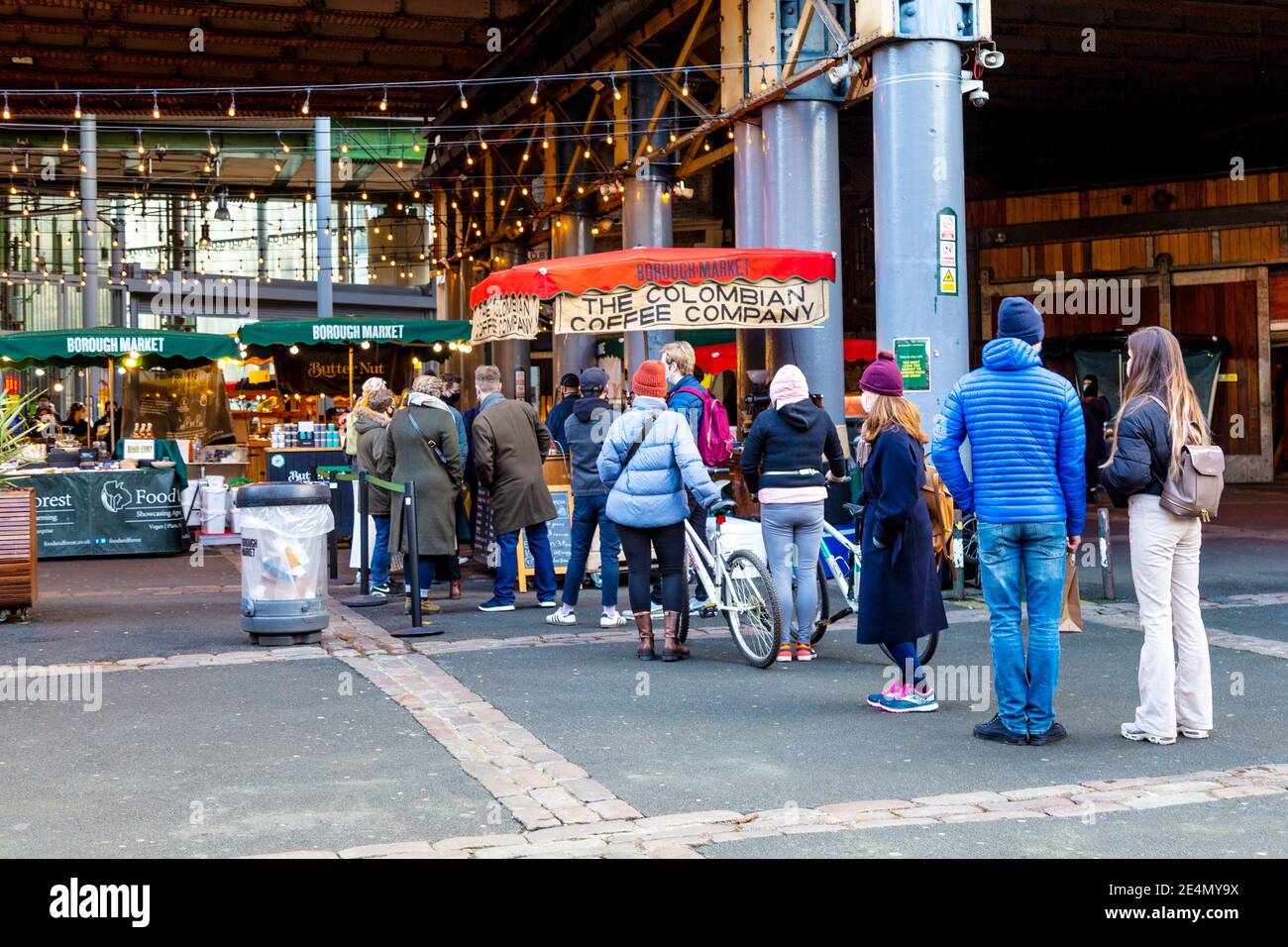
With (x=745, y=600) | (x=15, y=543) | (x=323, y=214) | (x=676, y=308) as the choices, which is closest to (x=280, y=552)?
(x=15, y=543)

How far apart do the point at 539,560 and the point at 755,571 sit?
344 cm

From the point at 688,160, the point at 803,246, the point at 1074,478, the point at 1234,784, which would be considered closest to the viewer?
the point at 1234,784

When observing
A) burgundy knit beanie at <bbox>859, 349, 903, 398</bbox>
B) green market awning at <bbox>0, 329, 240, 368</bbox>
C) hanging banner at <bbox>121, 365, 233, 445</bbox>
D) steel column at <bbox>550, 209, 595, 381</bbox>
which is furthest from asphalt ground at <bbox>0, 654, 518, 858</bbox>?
hanging banner at <bbox>121, 365, 233, 445</bbox>

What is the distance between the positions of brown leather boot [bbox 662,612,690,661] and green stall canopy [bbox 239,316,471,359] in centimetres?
1187

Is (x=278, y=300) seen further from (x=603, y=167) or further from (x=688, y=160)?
(x=688, y=160)


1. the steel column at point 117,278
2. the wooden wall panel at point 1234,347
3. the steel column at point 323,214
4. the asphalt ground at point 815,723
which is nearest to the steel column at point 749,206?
the asphalt ground at point 815,723

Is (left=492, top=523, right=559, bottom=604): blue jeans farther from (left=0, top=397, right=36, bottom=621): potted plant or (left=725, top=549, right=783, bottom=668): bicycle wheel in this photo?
(left=0, top=397, right=36, bottom=621): potted plant

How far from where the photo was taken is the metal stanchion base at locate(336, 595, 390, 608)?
1248 centimetres

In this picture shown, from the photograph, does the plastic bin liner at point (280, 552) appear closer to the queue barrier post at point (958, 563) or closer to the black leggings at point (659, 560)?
the black leggings at point (659, 560)

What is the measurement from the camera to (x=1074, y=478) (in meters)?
6.99

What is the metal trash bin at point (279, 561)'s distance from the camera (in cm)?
1019

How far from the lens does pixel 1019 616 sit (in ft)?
23.2

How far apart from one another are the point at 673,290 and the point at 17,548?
5954 mm

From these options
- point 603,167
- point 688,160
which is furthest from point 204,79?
point 688,160
